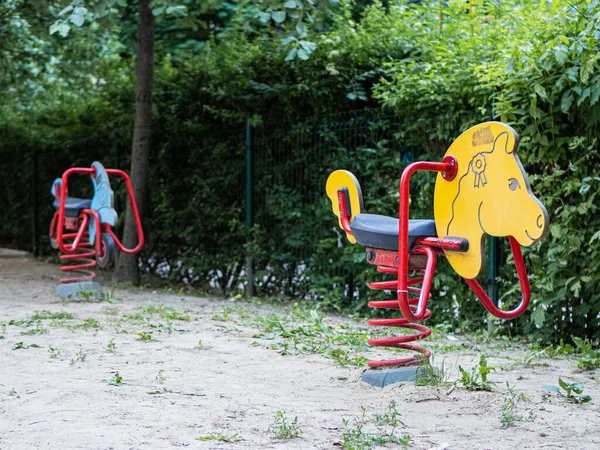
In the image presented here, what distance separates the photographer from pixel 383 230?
446 centimetres

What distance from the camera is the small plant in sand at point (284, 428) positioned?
354 cm

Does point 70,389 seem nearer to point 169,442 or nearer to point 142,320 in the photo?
point 169,442

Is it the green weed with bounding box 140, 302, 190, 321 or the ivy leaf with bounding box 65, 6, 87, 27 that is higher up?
the ivy leaf with bounding box 65, 6, 87, 27

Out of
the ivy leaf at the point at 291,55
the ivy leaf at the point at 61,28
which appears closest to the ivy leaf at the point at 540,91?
the ivy leaf at the point at 291,55

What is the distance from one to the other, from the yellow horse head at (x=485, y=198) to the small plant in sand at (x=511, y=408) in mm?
702

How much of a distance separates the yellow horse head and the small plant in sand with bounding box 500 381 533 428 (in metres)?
0.70

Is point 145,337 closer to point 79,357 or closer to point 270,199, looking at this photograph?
point 79,357

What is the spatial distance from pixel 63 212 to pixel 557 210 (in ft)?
17.7

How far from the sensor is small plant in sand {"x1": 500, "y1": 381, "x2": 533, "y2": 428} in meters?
3.80

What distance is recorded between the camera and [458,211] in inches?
164

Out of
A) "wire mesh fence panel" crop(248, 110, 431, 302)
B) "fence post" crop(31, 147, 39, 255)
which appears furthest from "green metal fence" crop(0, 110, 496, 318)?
"fence post" crop(31, 147, 39, 255)

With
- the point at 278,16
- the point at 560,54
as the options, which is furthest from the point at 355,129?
the point at 560,54

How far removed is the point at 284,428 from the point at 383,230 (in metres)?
1.39

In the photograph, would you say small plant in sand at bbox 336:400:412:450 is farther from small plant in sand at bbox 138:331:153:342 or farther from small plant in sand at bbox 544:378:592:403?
small plant in sand at bbox 138:331:153:342
